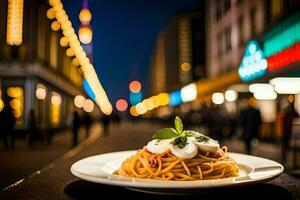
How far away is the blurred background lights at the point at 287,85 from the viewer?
16745 millimetres

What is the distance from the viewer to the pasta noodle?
2.44 m

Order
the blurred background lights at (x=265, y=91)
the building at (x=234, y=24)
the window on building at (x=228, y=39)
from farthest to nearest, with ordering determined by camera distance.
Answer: the window on building at (x=228, y=39) → the building at (x=234, y=24) → the blurred background lights at (x=265, y=91)

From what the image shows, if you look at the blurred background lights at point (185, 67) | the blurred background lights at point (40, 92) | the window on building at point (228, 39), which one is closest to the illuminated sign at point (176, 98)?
the window on building at point (228, 39)

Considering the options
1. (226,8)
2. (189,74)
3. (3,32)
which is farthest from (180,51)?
(3,32)

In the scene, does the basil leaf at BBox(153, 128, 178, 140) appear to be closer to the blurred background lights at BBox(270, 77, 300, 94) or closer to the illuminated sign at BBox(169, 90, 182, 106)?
the blurred background lights at BBox(270, 77, 300, 94)

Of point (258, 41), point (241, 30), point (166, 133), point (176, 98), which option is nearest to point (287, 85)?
point (258, 41)

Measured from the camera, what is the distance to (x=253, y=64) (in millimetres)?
18688

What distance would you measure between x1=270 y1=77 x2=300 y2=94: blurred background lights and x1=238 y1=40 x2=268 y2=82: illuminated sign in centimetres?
71

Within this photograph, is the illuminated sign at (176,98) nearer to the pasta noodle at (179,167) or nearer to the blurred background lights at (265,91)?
the blurred background lights at (265,91)

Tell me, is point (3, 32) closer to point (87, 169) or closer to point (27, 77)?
point (87, 169)

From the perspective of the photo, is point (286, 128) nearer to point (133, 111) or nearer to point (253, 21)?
point (253, 21)

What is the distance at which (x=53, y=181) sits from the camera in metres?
2.40

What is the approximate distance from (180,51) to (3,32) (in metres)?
99.6

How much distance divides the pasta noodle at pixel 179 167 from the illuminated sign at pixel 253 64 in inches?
571
